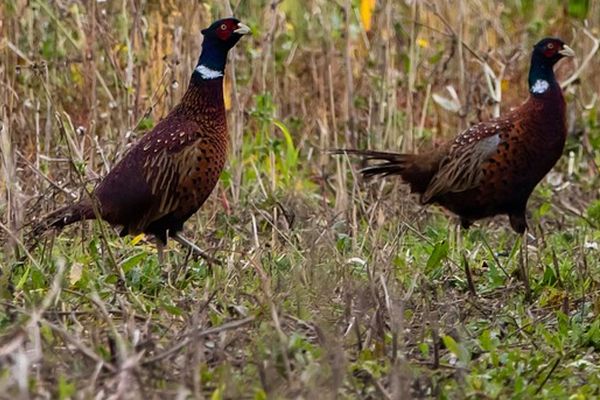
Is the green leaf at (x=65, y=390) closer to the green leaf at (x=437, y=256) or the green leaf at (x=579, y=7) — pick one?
the green leaf at (x=437, y=256)

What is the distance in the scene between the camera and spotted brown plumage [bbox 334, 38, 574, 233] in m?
7.24

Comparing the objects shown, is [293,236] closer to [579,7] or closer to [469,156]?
[469,156]

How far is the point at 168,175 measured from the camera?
19.6ft

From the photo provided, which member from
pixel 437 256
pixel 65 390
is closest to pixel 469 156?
pixel 437 256

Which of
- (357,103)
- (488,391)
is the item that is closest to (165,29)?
(357,103)

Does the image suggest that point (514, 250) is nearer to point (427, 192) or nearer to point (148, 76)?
point (427, 192)

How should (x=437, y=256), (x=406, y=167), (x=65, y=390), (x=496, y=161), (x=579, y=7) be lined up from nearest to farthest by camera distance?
1. (x=65, y=390)
2. (x=437, y=256)
3. (x=496, y=161)
4. (x=406, y=167)
5. (x=579, y=7)

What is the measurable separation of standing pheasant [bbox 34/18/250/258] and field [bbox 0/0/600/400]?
136 millimetres

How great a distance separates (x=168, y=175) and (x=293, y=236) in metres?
0.65

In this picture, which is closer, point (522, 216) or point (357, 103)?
point (522, 216)

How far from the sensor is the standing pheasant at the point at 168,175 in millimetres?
5953

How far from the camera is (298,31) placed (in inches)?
366

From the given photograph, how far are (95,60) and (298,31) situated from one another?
2.32m

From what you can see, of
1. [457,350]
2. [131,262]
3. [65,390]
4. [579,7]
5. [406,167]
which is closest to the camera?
[65,390]
